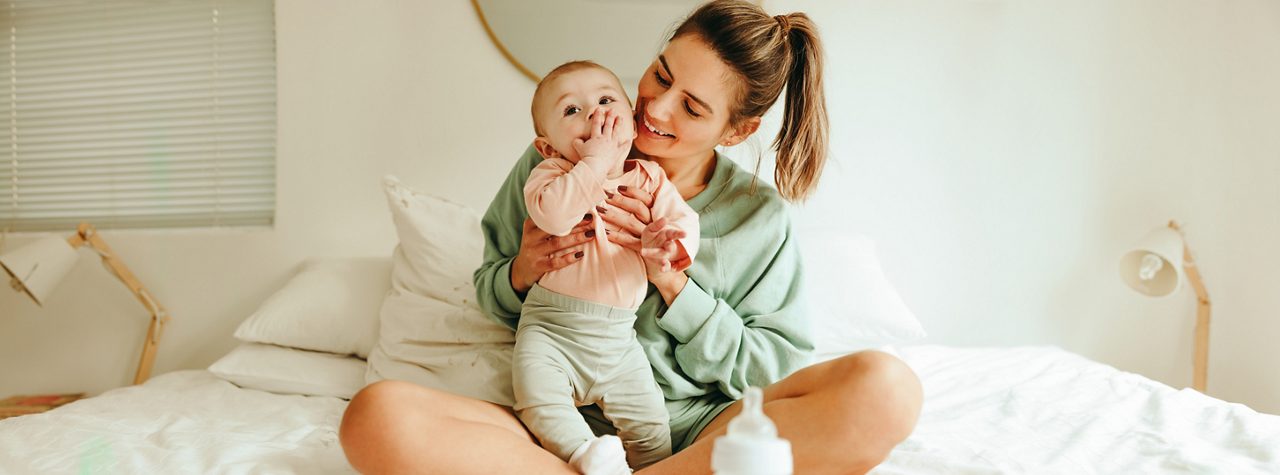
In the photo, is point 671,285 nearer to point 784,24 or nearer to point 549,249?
point 549,249

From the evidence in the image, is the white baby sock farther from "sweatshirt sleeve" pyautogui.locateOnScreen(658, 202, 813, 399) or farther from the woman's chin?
the woman's chin

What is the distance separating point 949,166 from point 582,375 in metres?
1.56

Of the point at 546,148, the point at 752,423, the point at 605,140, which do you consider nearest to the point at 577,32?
the point at 546,148

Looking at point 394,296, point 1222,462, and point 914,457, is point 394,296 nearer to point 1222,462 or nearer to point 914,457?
point 914,457

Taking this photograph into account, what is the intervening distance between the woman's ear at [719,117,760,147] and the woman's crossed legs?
0.50m

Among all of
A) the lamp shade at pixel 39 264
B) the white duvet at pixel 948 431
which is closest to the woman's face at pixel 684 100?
the white duvet at pixel 948 431

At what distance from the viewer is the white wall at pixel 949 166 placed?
2326 millimetres

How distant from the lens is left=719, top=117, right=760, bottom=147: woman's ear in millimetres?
1505

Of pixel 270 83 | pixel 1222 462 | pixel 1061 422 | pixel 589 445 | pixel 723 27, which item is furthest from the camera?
pixel 270 83

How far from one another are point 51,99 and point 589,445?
7.27 ft

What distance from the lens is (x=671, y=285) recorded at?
4.48ft

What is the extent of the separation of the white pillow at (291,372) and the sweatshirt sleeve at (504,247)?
479 millimetres

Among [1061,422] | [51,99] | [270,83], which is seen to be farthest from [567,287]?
[51,99]

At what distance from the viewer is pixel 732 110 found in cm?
145
